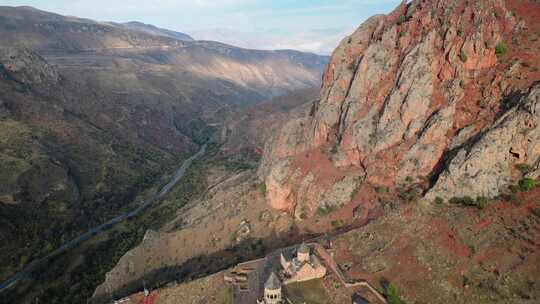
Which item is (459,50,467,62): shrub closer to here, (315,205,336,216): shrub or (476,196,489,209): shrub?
(476,196,489,209): shrub

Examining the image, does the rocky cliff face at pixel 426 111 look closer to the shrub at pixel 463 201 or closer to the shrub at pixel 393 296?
the shrub at pixel 463 201

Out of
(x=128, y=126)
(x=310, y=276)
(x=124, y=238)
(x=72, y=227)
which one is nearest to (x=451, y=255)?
(x=310, y=276)

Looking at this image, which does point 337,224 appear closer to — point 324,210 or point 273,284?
point 324,210

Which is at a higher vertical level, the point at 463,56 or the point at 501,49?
the point at 501,49

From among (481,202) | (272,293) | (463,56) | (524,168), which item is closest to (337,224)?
(272,293)

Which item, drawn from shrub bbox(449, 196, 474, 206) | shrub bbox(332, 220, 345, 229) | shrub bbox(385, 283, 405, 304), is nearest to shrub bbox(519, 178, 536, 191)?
shrub bbox(449, 196, 474, 206)

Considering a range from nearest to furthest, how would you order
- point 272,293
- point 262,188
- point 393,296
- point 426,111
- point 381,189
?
point 393,296 → point 272,293 → point 426,111 → point 381,189 → point 262,188

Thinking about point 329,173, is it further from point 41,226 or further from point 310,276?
point 41,226
